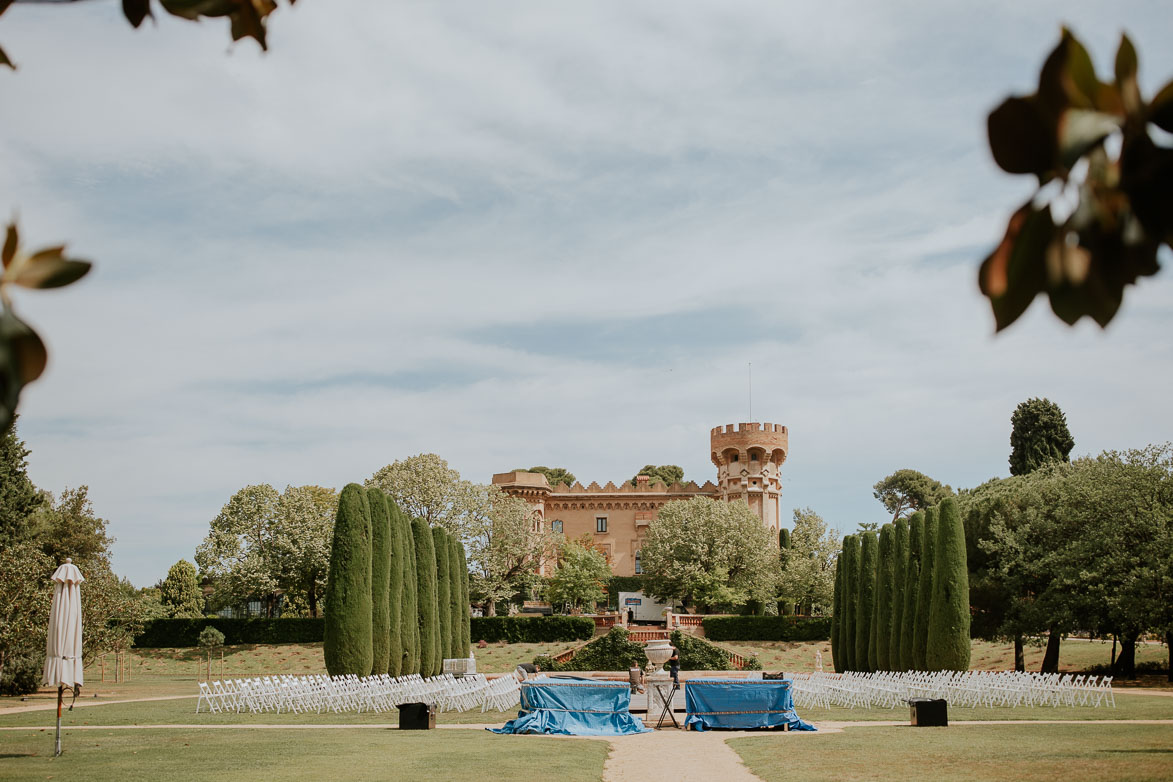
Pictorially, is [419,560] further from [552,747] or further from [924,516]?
[552,747]

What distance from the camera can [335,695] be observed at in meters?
21.8

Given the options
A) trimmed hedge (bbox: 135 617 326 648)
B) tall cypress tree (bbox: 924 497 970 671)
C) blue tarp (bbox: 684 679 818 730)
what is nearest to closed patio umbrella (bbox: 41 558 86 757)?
blue tarp (bbox: 684 679 818 730)

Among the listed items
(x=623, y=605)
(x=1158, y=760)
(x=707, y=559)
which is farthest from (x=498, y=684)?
(x=623, y=605)

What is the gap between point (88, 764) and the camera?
1251cm

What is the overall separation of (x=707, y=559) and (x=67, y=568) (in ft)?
143

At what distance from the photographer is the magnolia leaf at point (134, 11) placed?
5.55 feet

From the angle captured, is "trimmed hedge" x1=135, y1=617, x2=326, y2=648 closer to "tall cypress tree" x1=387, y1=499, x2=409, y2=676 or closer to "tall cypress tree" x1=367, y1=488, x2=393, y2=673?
"tall cypress tree" x1=387, y1=499, x2=409, y2=676

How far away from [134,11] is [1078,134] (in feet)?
4.87

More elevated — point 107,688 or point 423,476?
point 423,476

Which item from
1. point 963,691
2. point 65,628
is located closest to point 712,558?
Result: point 963,691

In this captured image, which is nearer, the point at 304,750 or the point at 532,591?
the point at 304,750

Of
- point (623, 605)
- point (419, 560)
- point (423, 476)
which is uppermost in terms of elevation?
point (423, 476)

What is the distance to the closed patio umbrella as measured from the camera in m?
14.5

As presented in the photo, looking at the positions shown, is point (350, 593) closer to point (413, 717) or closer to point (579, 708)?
point (413, 717)
